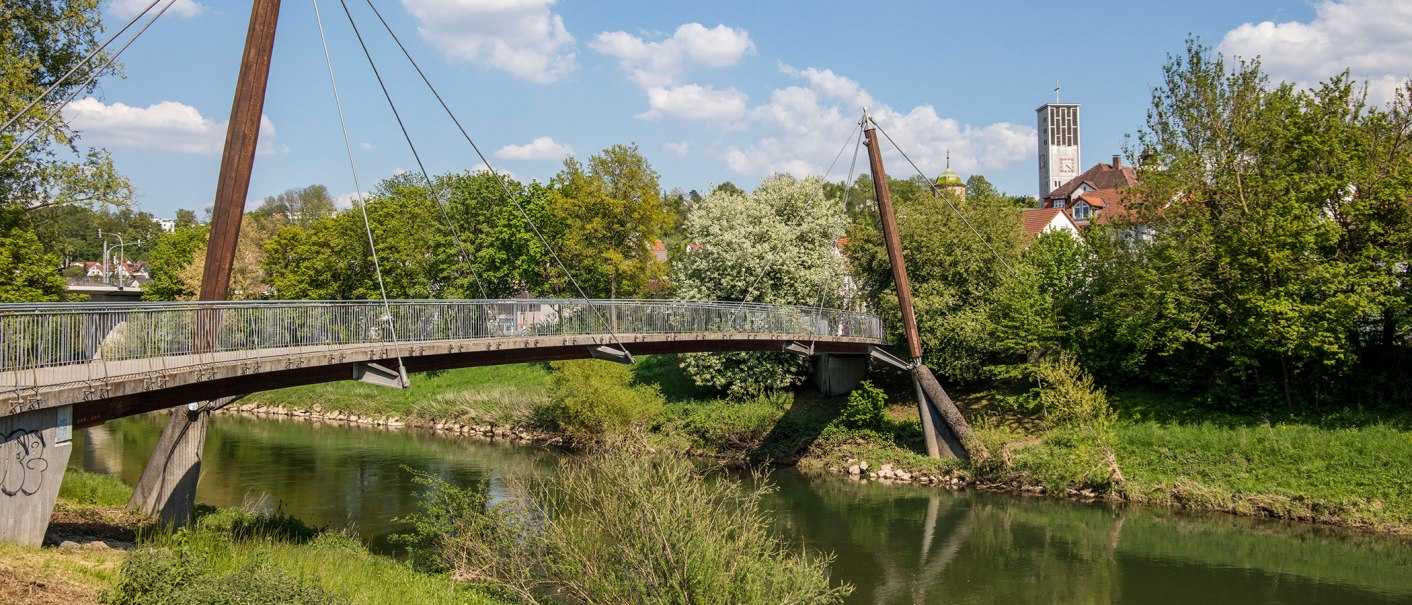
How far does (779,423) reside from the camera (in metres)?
31.5

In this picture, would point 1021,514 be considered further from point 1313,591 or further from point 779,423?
point 779,423

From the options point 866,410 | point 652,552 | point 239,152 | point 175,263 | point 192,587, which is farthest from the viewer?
point 175,263

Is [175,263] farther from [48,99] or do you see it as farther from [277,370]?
[277,370]

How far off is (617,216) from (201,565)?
29.7m

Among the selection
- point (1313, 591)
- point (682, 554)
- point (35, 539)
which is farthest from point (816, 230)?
point (35, 539)

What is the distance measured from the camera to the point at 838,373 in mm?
33406

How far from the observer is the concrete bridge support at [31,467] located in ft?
36.1

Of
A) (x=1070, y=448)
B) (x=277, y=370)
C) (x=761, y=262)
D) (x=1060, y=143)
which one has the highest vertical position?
(x=1060, y=143)

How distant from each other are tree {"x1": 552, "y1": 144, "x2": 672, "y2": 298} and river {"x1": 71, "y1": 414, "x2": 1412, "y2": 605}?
12349 millimetres

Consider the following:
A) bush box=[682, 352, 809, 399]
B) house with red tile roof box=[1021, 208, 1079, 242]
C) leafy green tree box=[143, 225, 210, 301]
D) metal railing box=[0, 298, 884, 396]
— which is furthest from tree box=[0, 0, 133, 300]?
house with red tile roof box=[1021, 208, 1079, 242]

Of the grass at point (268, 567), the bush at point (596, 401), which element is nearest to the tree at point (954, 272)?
the bush at point (596, 401)

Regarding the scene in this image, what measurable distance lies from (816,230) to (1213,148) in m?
13.3

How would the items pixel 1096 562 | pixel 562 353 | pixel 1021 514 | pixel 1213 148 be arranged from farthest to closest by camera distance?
1. pixel 1213 148
2. pixel 1021 514
3. pixel 562 353
4. pixel 1096 562

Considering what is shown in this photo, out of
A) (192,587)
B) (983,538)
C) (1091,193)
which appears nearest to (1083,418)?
(983,538)
